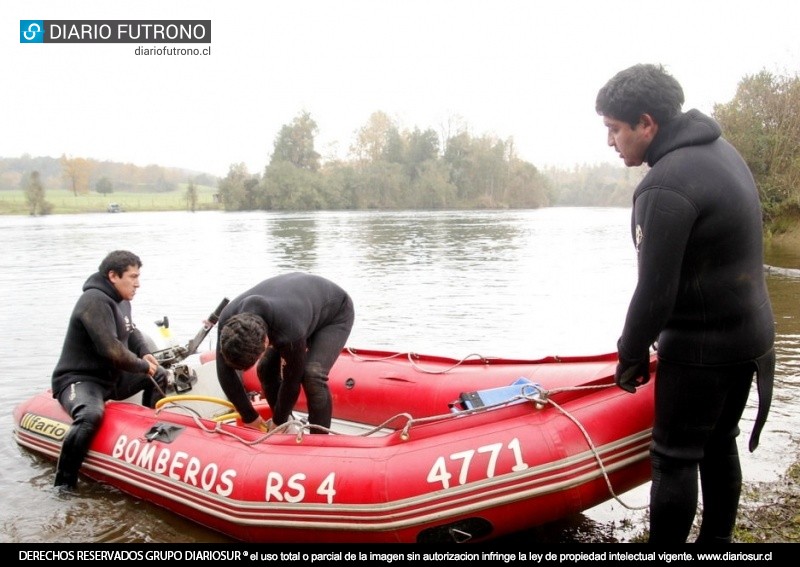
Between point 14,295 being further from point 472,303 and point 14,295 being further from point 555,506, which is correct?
point 555,506

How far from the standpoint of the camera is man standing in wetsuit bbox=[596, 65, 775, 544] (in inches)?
95.1

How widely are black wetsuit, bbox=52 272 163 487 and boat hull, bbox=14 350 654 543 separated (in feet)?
1.96

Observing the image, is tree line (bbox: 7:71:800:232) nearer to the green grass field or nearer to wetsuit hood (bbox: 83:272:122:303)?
the green grass field

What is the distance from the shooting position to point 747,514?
3529 mm

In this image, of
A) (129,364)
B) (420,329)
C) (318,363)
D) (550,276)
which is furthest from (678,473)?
(550,276)

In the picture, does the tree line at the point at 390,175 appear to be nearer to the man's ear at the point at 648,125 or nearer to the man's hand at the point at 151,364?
the man's hand at the point at 151,364

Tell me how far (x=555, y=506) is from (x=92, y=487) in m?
3.06

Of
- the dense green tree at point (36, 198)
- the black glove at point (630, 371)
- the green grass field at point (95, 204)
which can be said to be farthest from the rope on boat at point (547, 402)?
the green grass field at point (95, 204)

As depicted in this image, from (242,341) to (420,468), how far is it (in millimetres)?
1036

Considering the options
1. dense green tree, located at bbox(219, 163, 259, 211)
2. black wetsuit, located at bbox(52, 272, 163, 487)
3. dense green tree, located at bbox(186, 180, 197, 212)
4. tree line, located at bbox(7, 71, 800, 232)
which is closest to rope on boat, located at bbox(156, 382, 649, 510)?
black wetsuit, located at bbox(52, 272, 163, 487)

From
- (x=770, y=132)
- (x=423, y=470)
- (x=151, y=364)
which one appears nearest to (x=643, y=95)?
(x=423, y=470)

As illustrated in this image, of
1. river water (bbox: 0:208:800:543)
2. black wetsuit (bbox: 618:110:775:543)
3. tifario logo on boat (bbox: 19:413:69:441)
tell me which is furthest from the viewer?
tifario logo on boat (bbox: 19:413:69:441)

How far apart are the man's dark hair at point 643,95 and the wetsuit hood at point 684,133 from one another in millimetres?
33

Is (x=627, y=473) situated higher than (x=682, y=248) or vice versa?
(x=682, y=248)
